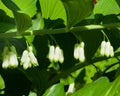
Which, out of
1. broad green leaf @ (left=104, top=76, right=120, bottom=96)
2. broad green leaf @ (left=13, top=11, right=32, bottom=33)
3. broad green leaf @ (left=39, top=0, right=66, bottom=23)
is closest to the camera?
broad green leaf @ (left=104, top=76, right=120, bottom=96)

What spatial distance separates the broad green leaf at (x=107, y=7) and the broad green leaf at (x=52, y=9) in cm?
13

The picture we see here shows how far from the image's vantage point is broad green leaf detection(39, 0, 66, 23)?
1217 mm

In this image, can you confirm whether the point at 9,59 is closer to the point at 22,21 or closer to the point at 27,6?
the point at 22,21

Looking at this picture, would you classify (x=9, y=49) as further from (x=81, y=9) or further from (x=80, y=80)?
(x=80, y=80)

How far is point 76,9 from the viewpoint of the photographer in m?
1.00

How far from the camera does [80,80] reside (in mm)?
1507

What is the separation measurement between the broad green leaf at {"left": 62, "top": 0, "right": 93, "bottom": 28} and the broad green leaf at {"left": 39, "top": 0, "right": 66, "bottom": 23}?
0.55 feet

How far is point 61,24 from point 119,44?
11.4 inches

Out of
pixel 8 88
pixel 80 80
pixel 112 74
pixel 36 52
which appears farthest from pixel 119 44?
pixel 8 88

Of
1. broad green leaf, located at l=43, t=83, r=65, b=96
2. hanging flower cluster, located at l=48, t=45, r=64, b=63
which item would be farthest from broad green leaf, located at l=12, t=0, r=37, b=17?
broad green leaf, located at l=43, t=83, r=65, b=96

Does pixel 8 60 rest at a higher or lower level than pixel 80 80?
higher

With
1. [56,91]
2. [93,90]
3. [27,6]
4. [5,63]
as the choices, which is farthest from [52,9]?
[93,90]

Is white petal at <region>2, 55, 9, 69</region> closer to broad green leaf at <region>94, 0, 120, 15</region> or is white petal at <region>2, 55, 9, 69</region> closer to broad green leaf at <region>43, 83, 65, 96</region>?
broad green leaf at <region>43, 83, 65, 96</region>

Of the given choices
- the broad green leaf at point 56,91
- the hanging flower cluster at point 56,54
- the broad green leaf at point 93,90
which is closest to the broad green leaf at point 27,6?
the hanging flower cluster at point 56,54
